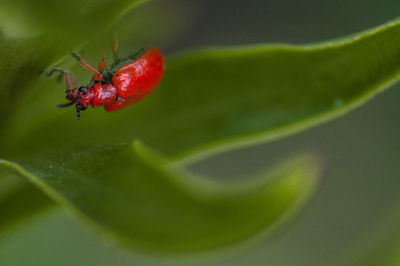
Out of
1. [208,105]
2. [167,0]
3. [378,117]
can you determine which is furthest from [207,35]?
[208,105]

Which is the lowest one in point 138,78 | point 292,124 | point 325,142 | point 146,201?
point 146,201

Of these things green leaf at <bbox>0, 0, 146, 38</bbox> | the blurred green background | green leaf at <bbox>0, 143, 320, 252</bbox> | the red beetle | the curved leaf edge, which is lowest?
green leaf at <bbox>0, 143, 320, 252</bbox>

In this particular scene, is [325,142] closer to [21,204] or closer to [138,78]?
[138,78]

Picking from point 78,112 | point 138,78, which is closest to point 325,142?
point 138,78

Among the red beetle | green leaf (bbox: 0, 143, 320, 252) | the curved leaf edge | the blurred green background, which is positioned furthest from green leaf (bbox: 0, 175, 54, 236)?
the blurred green background

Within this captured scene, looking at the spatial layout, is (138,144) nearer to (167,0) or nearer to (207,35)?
(167,0)

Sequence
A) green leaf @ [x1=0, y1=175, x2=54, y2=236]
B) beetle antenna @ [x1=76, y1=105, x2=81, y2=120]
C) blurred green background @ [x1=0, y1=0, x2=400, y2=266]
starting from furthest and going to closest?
blurred green background @ [x1=0, y1=0, x2=400, y2=266] → beetle antenna @ [x1=76, y1=105, x2=81, y2=120] → green leaf @ [x1=0, y1=175, x2=54, y2=236]

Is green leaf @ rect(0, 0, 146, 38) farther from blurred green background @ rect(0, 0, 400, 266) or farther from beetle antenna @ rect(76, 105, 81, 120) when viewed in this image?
blurred green background @ rect(0, 0, 400, 266)
